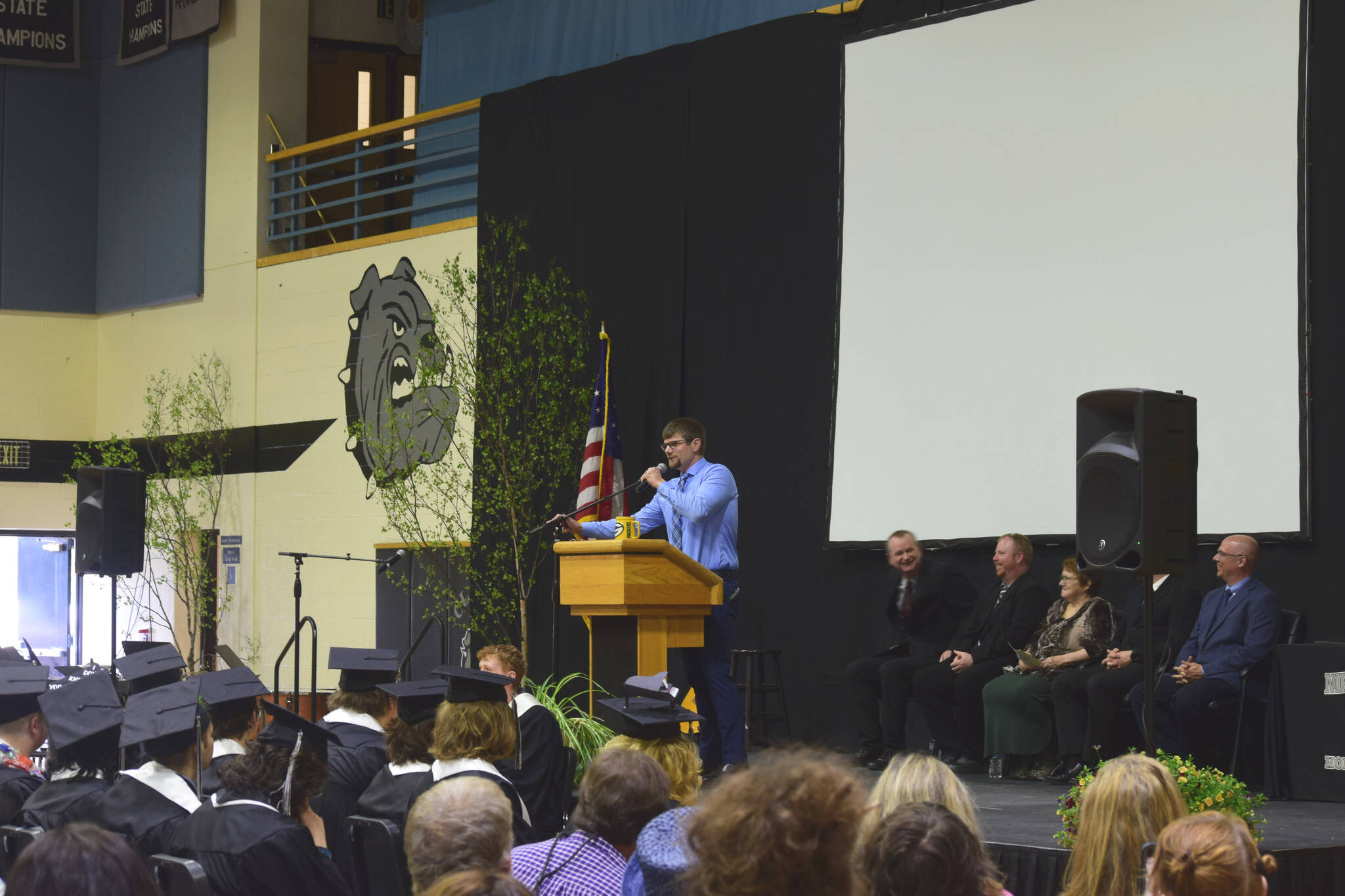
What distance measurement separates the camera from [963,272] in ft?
24.1

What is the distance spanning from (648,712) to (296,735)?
2.89 feet

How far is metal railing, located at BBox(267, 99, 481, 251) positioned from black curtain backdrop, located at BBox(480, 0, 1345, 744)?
116cm

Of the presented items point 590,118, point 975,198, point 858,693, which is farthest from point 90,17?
point 858,693

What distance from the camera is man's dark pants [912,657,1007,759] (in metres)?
6.51

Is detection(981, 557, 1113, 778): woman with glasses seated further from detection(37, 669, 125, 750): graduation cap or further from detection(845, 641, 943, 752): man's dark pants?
detection(37, 669, 125, 750): graduation cap

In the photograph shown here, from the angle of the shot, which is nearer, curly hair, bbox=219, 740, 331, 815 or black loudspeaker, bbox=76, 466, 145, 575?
curly hair, bbox=219, 740, 331, 815

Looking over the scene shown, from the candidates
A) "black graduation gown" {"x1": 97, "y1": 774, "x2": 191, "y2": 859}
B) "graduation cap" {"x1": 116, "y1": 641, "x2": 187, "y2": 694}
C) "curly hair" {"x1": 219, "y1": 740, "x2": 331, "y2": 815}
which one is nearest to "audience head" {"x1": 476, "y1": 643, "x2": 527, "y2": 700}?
"graduation cap" {"x1": 116, "y1": 641, "x2": 187, "y2": 694}

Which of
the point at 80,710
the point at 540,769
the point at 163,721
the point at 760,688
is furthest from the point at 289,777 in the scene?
the point at 760,688

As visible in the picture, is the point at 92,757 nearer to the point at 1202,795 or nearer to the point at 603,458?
the point at 1202,795

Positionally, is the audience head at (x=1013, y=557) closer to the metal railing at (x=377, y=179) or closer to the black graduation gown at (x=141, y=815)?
the black graduation gown at (x=141, y=815)

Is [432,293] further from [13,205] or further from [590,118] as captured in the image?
[13,205]

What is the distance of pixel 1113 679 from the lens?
598cm

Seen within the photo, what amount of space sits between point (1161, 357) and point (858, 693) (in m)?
2.12

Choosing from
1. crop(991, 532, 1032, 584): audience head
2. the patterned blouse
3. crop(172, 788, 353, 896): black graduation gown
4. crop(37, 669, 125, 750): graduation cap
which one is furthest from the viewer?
crop(991, 532, 1032, 584): audience head
